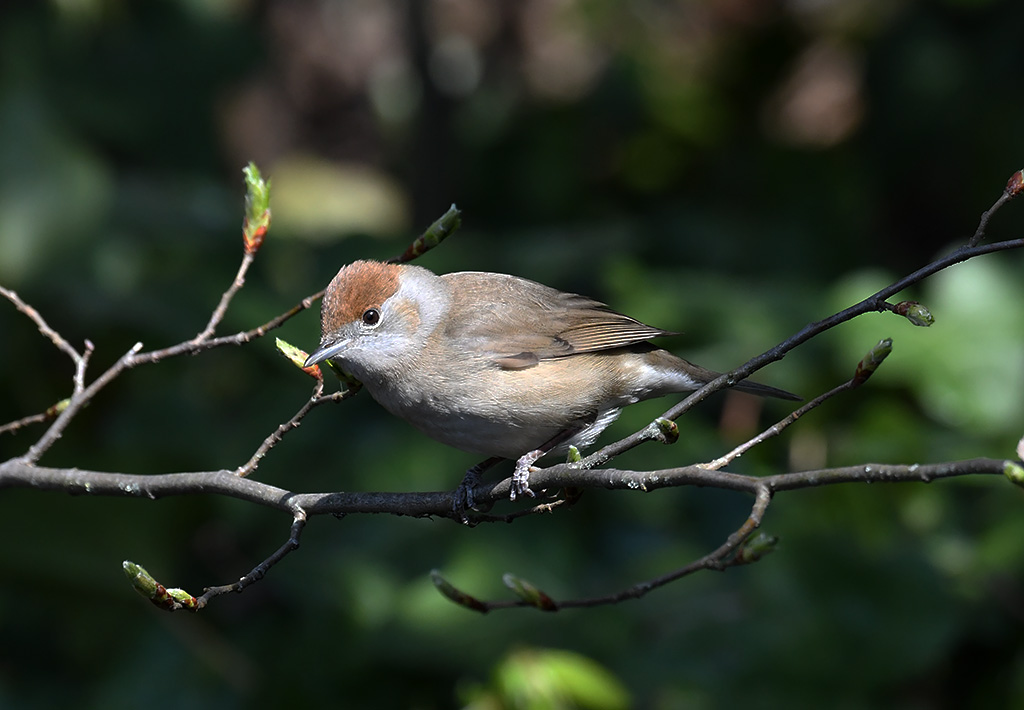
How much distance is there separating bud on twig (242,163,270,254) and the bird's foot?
86cm

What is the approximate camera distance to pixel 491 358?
315cm

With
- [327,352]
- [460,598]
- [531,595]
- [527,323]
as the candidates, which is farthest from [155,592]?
[527,323]

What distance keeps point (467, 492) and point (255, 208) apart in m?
0.86

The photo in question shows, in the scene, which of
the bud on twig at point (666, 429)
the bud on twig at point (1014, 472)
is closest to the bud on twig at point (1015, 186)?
the bud on twig at point (1014, 472)

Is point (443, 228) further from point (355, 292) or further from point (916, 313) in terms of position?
point (916, 313)

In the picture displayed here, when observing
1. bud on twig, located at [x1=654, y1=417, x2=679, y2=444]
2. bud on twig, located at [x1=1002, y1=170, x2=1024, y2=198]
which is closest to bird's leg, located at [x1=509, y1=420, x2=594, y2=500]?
bud on twig, located at [x1=654, y1=417, x2=679, y2=444]

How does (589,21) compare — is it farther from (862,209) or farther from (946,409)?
(946,409)

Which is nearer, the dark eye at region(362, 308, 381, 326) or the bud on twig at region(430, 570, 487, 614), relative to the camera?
the bud on twig at region(430, 570, 487, 614)

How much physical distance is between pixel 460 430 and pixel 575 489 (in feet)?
1.63

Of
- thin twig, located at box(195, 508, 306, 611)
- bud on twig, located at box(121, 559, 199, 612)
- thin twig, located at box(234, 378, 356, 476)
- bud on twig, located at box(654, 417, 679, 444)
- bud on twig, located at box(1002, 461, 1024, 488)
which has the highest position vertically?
thin twig, located at box(234, 378, 356, 476)

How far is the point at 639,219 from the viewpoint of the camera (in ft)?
23.0

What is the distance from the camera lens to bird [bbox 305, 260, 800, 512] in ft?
9.93

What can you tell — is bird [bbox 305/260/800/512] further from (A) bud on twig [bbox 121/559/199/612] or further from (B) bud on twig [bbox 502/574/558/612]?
(A) bud on twig [bbox 121/559/199/612]

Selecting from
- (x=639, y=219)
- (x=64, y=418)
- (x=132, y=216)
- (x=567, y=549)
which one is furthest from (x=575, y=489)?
(x=639, y=219)
